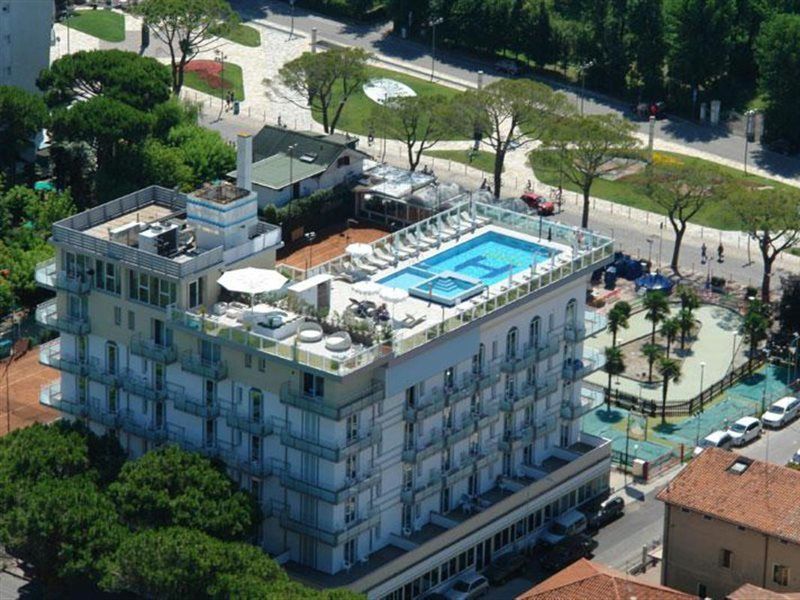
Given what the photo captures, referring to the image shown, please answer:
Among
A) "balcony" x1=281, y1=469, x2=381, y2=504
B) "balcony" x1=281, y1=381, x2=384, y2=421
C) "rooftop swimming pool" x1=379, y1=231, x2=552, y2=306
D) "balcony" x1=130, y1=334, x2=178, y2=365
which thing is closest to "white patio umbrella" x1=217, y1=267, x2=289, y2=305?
"balcony" x1=130, y1=334, x2=178, y2=365

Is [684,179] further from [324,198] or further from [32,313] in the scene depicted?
[32,313]

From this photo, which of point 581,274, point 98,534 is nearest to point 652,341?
point 581,274

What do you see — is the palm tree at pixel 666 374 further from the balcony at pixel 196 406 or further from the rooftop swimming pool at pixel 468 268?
the balcony at pixel 196 406

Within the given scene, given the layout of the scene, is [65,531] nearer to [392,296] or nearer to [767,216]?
[392,296]

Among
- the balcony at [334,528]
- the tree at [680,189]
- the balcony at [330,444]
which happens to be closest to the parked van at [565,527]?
the balcony at [334,528]

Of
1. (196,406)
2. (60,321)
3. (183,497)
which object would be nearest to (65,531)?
(183,497)
